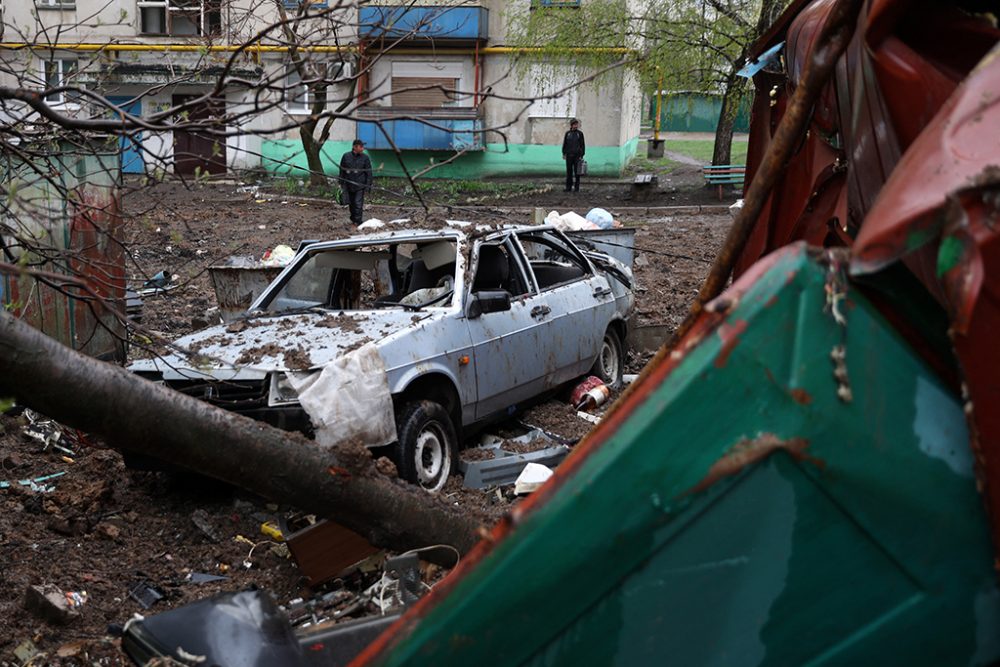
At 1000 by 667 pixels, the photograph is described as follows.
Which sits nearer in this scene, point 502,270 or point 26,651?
point 26,651

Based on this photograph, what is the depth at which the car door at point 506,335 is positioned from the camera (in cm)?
721

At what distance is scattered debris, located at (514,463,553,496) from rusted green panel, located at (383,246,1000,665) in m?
4.68

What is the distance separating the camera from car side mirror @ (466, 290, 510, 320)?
23.3 ft

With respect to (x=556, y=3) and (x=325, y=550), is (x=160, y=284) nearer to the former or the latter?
(x=325, y=550)

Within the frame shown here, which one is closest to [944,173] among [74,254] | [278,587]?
[74,254]

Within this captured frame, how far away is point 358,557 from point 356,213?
48.0 feet

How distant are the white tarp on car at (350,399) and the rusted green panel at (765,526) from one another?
4234 millimetres

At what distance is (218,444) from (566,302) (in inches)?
217

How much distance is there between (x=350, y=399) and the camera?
5.99 metres

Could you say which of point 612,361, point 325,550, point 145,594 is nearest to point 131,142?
point 325,550

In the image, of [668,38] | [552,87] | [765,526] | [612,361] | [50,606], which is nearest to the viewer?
[765,526]

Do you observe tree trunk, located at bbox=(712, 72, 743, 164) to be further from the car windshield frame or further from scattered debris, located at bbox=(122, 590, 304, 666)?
scattered debris, located at bbox=(122, 590, 304, 666)

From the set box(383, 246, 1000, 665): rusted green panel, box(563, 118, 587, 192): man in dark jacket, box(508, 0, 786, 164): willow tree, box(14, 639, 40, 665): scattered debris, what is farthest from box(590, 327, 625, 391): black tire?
box(563, 118, 587, 192): man in dark jacket

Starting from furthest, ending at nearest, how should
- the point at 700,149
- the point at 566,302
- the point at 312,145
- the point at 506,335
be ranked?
the point at 700,149
the point at 566,302
the point at 312,145
the point at 506,335
